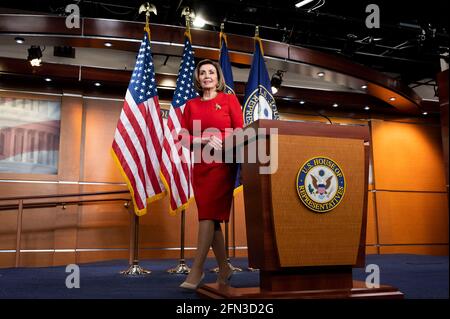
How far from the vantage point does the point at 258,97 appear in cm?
491

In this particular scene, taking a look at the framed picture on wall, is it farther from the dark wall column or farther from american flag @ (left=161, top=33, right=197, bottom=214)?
the dark wall column

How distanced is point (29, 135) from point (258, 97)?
387 cm

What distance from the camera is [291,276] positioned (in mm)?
2133

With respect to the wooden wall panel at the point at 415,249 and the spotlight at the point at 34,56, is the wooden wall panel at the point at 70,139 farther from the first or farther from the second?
the wooden wall panel at the point at 415,249

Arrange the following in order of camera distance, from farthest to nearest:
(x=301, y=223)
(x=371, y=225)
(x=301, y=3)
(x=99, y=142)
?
(x=371, y=225) → (x=99, y=142) → (x=301, y=3) → (x=301, y=223)

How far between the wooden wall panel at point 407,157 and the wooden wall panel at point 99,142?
5084 mm

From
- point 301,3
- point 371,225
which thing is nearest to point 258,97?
point 301,3

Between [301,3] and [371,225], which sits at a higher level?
[301,3]

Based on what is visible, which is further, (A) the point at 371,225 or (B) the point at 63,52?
(A) the point at 371,225

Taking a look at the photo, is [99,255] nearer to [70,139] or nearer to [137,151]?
[70,139]

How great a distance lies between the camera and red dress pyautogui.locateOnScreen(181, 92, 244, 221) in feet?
8.73

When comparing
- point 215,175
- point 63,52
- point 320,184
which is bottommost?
point 320,184

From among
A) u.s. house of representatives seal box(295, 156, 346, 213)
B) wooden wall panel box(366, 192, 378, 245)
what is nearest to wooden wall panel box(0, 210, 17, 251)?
u.s. house of representatives seal box(295, 156, 346, 213)

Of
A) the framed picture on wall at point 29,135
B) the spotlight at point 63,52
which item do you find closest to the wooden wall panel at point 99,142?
the framed picture on wall at point 29,135
